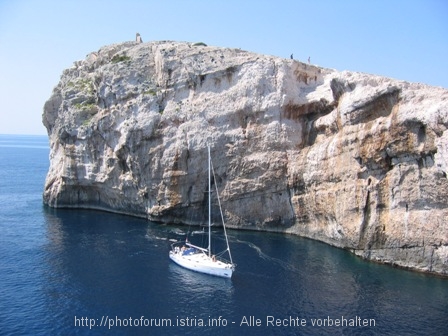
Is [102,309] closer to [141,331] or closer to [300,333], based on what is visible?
[141,331]

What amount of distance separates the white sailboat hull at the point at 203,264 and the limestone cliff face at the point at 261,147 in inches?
714

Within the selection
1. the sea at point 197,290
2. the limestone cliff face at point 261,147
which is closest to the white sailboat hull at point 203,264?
the sea at point 197,290

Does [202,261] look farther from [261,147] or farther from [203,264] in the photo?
[261,147]

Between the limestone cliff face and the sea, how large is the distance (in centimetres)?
503

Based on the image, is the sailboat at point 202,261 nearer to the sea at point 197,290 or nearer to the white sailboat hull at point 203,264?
the white sailboat hull at point 203,264

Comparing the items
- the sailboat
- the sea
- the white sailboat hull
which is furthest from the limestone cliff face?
the white sailboat hull

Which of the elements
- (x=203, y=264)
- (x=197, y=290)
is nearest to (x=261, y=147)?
(x=203, y=264)

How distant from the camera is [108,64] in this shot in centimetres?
7706

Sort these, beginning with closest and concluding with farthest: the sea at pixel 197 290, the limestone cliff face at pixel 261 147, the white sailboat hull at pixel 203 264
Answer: the sea at pixel 197 290 < the white sailboat hull at pixel 203 264 < the limestone cliff face at pixel 261 147

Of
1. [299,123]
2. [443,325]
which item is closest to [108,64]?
[299,123]

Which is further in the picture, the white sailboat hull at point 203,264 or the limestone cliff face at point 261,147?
the limestone cliff face at point 261,147

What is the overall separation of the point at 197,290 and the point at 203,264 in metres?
5.03

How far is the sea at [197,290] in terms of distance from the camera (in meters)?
38.5

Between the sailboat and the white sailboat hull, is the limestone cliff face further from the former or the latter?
the white sailboat hull
